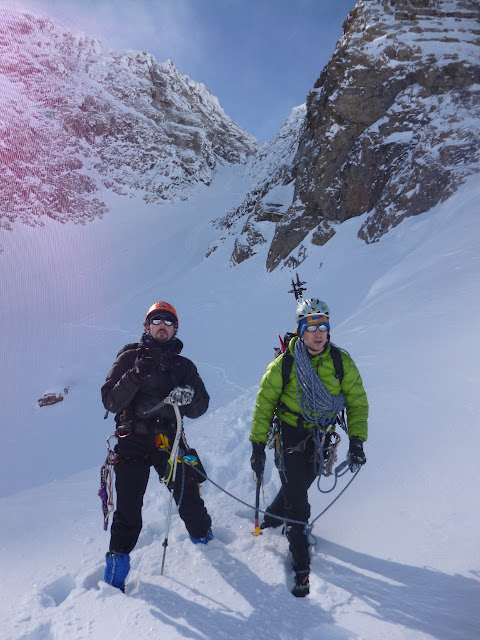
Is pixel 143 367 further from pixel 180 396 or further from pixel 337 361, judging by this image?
pixel 337 361

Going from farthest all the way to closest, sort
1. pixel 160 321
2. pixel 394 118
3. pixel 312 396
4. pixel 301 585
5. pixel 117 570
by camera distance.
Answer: pixel 394 118, pixel 160 321, pixel 312 396, pixel 117 570, pixel 301 585

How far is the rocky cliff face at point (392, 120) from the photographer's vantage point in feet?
58.8

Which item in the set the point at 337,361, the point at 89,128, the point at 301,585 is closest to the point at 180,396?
the point at 337,361

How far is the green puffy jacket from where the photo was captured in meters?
3.51

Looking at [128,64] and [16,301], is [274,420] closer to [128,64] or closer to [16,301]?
[16,301]

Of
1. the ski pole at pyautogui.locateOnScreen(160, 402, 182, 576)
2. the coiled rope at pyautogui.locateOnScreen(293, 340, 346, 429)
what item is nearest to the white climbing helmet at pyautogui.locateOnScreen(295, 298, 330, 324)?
the coiled rope at pyautogui.locateOnScreen(293, 340, 346, 429)

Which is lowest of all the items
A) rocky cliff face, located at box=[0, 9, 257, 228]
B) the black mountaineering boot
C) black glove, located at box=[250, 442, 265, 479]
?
the black mountaineering boot

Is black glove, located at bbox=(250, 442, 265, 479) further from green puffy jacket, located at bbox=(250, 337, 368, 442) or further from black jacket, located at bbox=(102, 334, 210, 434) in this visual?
black jacket, located at bbox=(102, 334, 210, 434)

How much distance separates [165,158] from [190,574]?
71.0 m

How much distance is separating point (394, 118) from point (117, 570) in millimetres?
→ 23359

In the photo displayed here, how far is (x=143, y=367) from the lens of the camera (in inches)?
143

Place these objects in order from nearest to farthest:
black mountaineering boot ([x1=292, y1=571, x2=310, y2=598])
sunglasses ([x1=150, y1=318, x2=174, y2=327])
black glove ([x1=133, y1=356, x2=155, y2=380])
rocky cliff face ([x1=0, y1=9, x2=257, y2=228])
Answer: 1. black mountaineering boot ([x1=292, y1=571, x2=310, y2=598])
2. black glove ([x1=133, y1=356, x2=155, y2=380])
3. sunglasses ([x1=150, y1=318, x2=174, y2=327])
4. rocky cliff face ([x1=0, y1=9, x2=257, y2=228])

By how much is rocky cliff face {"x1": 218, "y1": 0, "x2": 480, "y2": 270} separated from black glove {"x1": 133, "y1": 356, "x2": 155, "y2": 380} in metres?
16.9

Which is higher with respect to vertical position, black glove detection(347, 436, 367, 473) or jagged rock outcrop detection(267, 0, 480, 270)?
jagged rock outcrop detection(267, 0, 480, 270)
